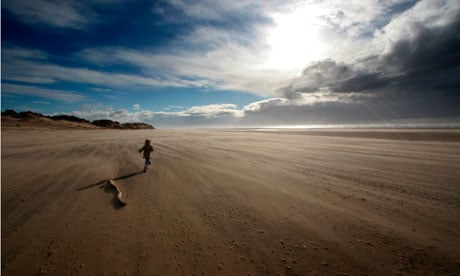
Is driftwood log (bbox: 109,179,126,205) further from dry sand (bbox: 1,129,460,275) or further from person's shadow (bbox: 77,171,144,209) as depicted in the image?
dry sand (bbox: 1,129,460,275)

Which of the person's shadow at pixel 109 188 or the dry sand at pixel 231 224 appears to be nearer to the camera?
the dry sand at pixel 231 224

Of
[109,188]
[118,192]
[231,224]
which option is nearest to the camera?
[231,224]

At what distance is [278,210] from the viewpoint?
4.50m

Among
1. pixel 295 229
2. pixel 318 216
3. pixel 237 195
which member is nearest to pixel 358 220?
pixel 318 216

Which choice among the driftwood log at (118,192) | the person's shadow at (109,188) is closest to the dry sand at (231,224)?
the person's shadow at (109,188)

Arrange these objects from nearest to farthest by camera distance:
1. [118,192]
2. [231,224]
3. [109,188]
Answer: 1. [231,224]
2. [118,192]
3. [109,188]

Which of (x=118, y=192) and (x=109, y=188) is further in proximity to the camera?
(x=109, y=188)

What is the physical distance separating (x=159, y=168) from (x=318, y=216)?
6.65 meters

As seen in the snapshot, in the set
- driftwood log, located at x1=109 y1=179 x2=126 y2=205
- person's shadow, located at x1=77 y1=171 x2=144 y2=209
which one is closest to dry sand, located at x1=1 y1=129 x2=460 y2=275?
person's shadow, located at x1=77 y1=171 x2=144 y2=209

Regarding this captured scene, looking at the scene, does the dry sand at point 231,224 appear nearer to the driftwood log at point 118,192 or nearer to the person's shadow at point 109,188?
the person's shadow at point 109,188

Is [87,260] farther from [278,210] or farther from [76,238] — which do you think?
[278,210]

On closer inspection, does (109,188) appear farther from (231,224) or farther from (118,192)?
(231,224)

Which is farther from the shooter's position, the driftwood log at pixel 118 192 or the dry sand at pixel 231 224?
the driftwood log at pixel 118 192

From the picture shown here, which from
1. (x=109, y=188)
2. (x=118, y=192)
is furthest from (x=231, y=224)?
(x=109, y=188)
